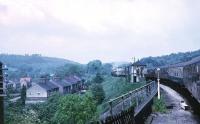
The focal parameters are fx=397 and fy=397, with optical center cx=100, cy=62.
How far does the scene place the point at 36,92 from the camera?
118m

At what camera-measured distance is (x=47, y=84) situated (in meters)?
125

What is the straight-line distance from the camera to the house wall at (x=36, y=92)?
4616 inches

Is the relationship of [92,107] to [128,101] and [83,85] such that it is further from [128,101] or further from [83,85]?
[83,85]

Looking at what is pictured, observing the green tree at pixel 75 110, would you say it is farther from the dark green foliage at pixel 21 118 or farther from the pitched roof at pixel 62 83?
the pitched roof at pixel 62 83

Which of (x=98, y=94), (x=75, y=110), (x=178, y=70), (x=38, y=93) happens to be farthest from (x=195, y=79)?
(x=38, y=93)

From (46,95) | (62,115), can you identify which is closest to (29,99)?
(46,95)

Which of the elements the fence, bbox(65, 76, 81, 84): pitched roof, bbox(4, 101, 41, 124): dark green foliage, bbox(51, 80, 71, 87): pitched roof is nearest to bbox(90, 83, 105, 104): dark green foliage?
bbox(51, 80, 71, 87): pitched roof

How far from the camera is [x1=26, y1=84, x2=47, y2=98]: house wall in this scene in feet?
385

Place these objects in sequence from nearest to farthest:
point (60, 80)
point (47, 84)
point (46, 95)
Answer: point (46, 95) < point (47, 84) < point (60, 80)

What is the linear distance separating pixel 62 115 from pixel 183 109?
129ft

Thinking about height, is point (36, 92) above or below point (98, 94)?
below

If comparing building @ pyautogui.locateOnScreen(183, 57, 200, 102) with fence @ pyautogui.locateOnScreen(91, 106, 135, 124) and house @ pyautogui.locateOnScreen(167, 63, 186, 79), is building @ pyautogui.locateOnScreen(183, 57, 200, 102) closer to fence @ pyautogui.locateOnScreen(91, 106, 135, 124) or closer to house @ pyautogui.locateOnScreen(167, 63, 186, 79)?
fence @ pyautogui.locateOnScreen(91, 106, 135, 124)

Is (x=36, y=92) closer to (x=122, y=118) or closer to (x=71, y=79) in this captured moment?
(x=71, y=79)

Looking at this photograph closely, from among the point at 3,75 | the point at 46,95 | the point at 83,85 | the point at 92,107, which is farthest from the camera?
the point at 83,85
